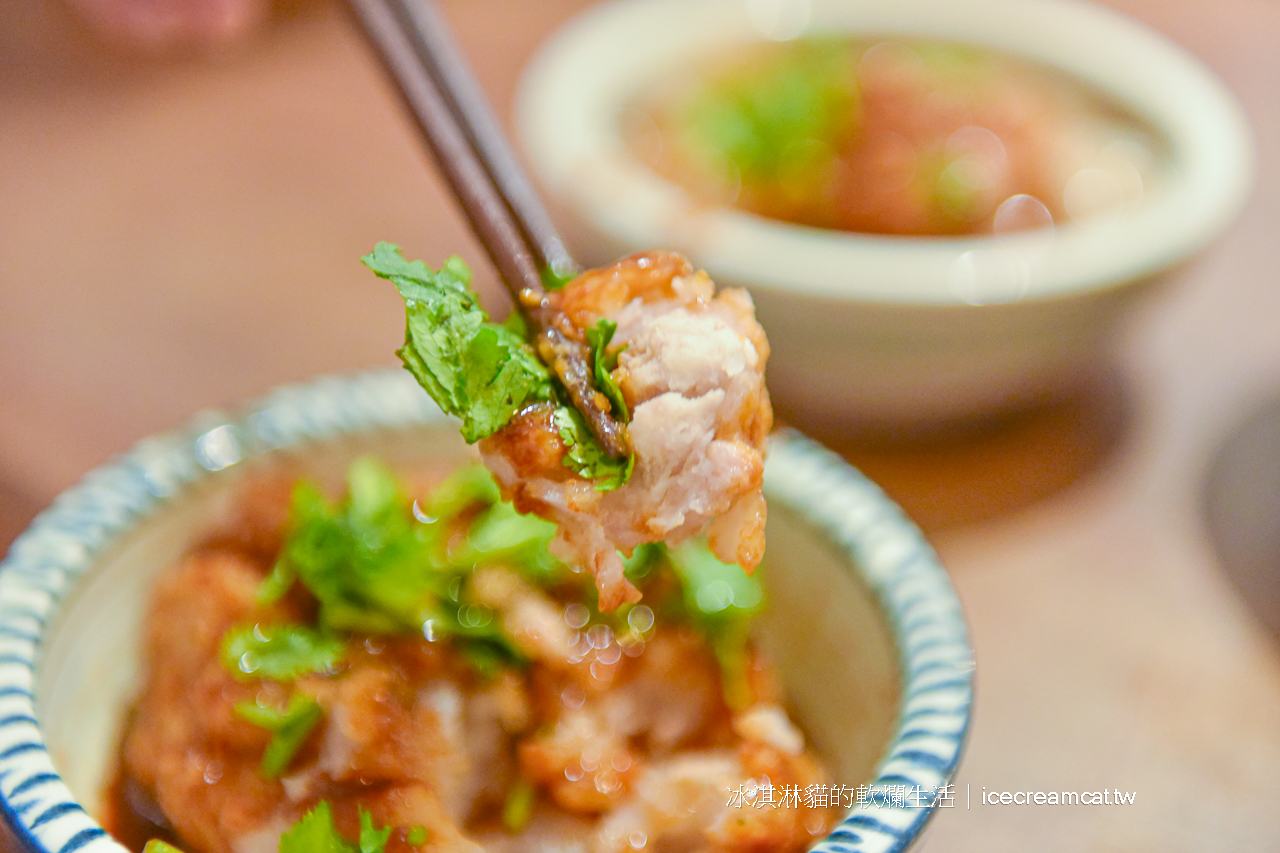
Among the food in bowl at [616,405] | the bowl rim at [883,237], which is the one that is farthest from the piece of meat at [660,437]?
the bowl rim at [883,237]

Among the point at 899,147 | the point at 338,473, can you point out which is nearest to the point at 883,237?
the point at 899,147

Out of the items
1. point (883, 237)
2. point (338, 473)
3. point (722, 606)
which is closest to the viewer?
point (722, 606)

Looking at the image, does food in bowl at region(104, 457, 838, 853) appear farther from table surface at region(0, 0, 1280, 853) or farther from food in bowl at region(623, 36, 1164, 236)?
food in bowl at region(623, 36, 1164, 236)

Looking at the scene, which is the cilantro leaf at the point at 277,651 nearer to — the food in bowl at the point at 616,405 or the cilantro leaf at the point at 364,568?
the cilantro leaf at the point at 364,568

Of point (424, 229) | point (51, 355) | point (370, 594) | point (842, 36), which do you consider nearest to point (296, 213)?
point (424, 229)

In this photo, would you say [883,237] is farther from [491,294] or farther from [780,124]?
[491,294]

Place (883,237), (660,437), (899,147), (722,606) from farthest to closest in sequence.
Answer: (899,147) → (883,237) → (722,606) → (660,437)

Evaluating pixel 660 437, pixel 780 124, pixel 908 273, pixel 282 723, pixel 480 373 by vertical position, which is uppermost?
pixel 480 373

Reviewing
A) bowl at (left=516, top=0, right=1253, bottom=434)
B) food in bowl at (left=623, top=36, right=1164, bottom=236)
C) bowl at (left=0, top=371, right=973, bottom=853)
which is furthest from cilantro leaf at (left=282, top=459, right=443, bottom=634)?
food in bowl at (left=623, top=36, right=1164, bottom=236)
